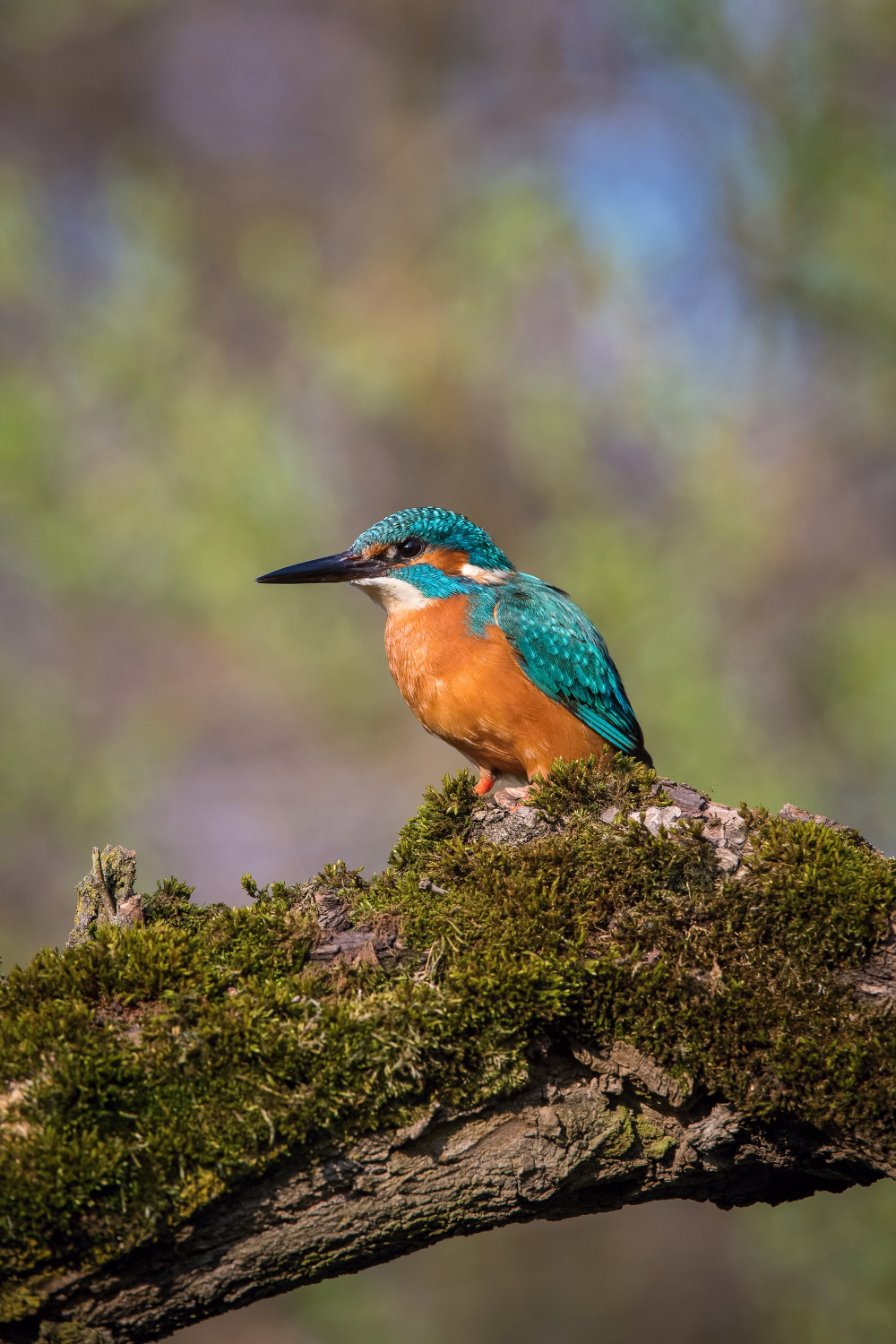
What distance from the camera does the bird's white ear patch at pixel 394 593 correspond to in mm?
4129

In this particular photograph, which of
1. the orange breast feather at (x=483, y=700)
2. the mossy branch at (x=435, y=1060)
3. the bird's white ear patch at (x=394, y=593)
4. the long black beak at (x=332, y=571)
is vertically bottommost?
the mossy branch at (x=435, y=1060)

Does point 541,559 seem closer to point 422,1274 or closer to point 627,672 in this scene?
point 627,672

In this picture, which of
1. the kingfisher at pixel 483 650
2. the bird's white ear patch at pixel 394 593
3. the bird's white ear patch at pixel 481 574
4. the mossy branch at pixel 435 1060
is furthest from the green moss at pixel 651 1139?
the bird's white ear patch at pixel 481 574

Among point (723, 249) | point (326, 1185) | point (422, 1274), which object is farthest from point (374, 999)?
point (723, 249)

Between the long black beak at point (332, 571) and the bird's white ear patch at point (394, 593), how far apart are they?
3cm

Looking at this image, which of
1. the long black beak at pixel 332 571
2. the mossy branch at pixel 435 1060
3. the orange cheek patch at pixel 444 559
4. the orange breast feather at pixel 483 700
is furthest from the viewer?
the orange cheek patch at pixel 444 559

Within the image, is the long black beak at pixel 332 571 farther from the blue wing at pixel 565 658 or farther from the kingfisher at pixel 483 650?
the blue wing at pixel 565 658

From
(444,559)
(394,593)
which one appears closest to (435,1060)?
(394,593)

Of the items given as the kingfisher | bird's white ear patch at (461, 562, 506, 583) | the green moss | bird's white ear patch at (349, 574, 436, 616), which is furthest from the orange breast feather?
the green moss

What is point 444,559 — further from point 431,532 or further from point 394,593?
point 394,593

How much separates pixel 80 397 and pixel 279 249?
7.65ft

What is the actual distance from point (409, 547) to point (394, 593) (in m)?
0.21

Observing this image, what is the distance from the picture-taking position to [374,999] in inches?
77.5

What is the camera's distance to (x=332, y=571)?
13.7ft
